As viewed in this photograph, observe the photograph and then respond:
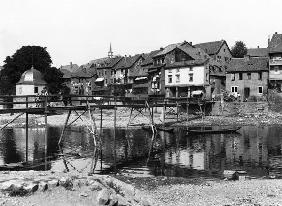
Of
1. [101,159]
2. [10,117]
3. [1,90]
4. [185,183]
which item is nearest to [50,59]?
[1,90]

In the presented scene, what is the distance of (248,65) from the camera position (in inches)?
3100

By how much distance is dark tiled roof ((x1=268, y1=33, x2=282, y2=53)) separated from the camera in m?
74.9

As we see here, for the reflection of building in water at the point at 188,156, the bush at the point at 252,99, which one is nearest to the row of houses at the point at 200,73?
the bush at the point at 252,99

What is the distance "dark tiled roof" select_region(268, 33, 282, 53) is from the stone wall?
12567 millimetres

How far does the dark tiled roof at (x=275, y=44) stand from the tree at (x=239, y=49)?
33047 mm

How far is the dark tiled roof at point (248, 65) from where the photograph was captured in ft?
252

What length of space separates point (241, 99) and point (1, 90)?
2417 inches

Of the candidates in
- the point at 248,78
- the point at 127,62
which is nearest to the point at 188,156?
the point at 248,78

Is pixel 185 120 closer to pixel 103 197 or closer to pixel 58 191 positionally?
pixel 103 197

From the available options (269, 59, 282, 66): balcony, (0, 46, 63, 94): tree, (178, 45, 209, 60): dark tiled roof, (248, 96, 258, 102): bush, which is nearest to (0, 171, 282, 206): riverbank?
(248, 96, 258, 102): bush

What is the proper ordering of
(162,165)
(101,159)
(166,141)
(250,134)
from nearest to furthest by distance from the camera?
(162,165), (101,159), (166,141), (250,134)

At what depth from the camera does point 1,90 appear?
101000 millimetres

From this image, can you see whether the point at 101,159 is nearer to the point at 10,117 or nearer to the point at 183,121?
the point at 183,121

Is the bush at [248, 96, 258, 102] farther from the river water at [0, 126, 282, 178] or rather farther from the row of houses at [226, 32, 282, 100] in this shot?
the river water at [0, 126, 282, 178]
